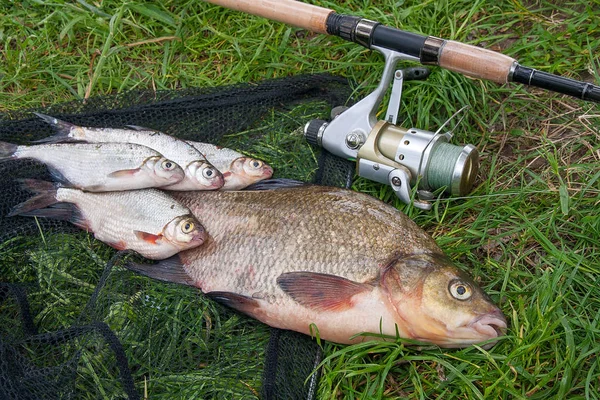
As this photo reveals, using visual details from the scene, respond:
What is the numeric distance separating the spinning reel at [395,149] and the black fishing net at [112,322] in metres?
0.17

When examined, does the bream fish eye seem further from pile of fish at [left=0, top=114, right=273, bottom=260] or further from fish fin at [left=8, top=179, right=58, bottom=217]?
fish fin at [left=8, top=179, right=58, bottom=217]

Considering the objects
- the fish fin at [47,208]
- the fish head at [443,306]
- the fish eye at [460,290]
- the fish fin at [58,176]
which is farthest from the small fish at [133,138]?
the fish eye at [460,290]

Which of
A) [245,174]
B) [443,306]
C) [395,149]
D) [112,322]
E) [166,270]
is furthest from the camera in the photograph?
[245,174]

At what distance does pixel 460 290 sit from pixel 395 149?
89cm

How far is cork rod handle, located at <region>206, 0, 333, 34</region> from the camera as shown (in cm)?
361

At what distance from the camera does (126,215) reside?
3293 mm

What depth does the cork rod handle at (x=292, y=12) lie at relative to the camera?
11.9ft

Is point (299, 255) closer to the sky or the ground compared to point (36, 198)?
closer to the sky

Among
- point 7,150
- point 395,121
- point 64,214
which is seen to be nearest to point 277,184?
point 395,121

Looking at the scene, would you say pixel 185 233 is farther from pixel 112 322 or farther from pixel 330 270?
pixel 330 270

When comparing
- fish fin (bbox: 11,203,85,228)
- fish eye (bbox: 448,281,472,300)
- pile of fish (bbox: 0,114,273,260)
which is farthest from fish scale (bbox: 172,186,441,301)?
fish fin (bbox: 11,203,85,228)

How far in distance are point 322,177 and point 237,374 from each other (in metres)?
1.19

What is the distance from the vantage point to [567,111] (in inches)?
146

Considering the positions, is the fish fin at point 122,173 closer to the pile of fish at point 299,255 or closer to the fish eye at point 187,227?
the pile of fish at point 299,255
